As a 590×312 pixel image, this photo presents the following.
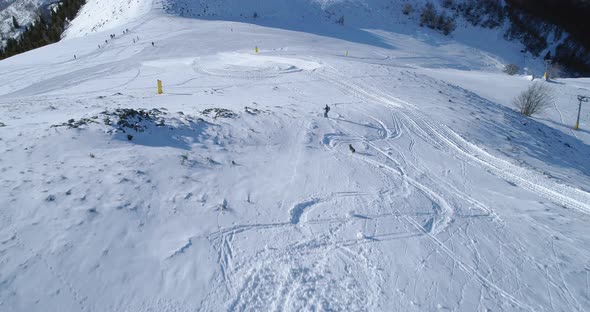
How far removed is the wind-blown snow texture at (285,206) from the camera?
17.7 ft

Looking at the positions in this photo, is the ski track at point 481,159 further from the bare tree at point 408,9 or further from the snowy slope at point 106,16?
the bare tree at point 408,9

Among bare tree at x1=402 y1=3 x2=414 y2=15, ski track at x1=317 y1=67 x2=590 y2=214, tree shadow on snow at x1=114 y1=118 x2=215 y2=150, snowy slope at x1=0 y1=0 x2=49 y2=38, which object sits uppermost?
tree shadow on snow at x1=114 y1=118 x2=215 y2=150

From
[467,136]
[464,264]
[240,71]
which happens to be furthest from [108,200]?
[240,71]

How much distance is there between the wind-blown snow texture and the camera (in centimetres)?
539

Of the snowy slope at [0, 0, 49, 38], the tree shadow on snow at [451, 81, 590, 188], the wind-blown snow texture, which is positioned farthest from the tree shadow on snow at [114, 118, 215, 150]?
the snowy slope at [0, 0, 49, 38]

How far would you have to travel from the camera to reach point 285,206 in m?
7.53

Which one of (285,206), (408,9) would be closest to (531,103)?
(285,206)

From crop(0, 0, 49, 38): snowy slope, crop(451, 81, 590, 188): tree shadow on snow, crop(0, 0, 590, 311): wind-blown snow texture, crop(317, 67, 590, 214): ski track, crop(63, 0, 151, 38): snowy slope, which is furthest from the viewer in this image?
crop(0, 0, 49, 38): snowy slope

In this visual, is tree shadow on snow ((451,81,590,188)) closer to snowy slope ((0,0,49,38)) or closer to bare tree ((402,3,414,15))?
bare tree ((402,3,414,15))

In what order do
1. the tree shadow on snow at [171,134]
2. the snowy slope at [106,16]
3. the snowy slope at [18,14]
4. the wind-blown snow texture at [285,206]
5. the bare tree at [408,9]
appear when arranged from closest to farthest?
the wind-blown snow texture at [285,206]
the tree shadow on snow at [171,134]
the snowy slope at [106,16]
the bare tree at [408,9]
the snowy slope at [18,14]

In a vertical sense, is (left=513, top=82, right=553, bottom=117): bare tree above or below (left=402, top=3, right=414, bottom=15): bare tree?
below

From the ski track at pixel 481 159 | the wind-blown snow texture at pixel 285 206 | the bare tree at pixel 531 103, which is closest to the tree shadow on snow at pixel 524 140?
the wind-blown snow texture at pixel 285 206

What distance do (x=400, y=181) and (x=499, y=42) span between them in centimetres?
5121

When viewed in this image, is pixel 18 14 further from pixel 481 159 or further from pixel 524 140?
pixel 524 140
